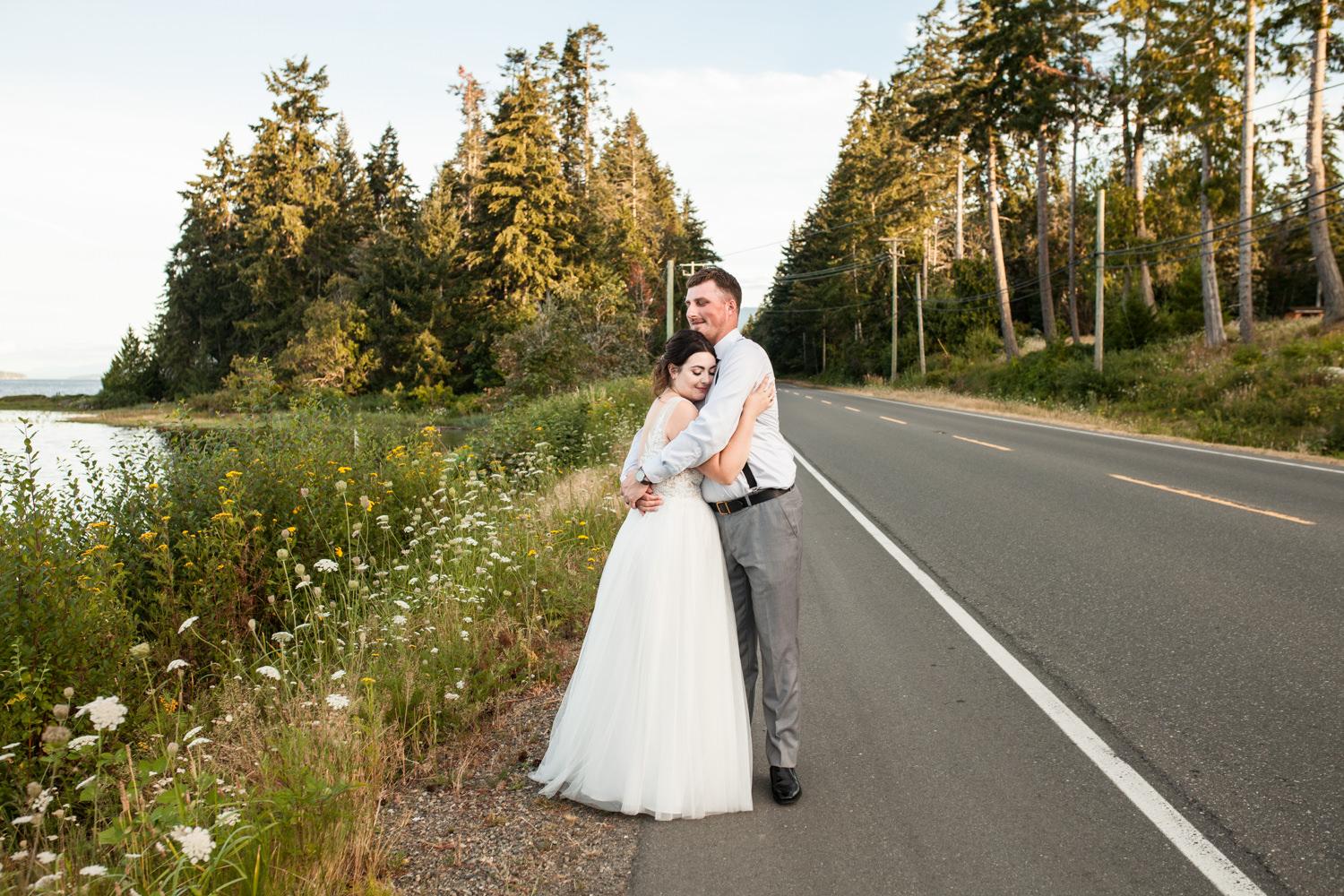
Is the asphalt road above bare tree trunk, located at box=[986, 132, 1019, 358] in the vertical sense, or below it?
below

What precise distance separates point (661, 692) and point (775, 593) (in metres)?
0.65

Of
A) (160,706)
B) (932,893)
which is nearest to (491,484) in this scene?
(160,706)

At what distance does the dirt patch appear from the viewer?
314 cm

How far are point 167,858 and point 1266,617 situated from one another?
648 centimetres

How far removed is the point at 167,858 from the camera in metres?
2.91

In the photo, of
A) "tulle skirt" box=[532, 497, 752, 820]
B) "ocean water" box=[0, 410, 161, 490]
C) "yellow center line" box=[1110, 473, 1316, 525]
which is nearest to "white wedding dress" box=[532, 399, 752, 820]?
"tulle skirt" box=[532, 497, 752, 820]

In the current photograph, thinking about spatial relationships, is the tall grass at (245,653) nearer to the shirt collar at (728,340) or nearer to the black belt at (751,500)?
the black belt at (751,500)

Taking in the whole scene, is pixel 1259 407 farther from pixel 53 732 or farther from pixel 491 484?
pixel 53 732

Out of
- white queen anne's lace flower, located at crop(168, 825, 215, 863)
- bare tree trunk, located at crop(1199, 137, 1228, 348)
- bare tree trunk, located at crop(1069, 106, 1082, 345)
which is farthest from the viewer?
bare tree trunk, located at crop(1069, 106, 1082, 345)

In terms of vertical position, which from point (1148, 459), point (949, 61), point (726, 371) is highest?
point (949, 61)

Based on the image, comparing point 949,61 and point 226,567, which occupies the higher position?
point 949,61

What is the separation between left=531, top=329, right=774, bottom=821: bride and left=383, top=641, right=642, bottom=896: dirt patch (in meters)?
0.15

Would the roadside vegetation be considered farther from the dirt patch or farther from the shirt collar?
the dirt patch

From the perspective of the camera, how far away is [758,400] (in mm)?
3807
